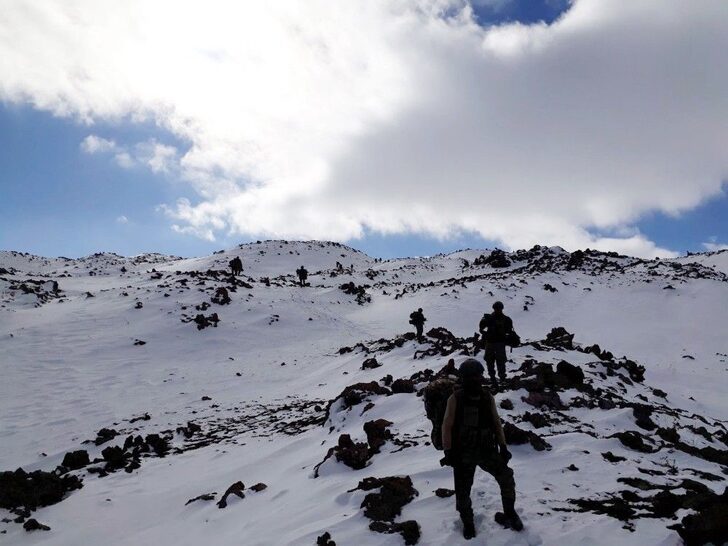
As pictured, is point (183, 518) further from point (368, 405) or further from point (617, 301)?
point (617, 301)

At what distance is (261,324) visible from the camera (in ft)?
103

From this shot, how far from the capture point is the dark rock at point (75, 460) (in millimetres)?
12391

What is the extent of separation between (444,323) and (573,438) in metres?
24.4

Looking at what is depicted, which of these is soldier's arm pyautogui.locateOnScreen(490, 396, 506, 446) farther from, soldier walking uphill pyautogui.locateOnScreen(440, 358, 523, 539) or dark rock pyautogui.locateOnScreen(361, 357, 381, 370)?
dark rock pyautogui.locateOnScreen(361, 357, 381, 370)

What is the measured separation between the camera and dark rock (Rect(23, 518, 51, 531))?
8.77m

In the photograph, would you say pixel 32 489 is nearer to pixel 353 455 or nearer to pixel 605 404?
pixel 353 455

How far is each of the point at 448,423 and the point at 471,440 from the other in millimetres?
365

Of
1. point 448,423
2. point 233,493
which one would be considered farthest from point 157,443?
point 448,423

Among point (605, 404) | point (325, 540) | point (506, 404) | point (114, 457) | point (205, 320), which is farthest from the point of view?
point (205, 320)

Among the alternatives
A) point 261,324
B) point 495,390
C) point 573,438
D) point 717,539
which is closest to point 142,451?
point 495,390

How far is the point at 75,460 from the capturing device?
41.0ft

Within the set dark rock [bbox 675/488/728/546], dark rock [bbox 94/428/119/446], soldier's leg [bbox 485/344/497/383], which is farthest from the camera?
dark rock [bbox 94/428/119/446]

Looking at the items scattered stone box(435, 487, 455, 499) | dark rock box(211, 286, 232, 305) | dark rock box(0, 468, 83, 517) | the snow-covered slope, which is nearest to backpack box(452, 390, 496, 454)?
the snow-covered slope

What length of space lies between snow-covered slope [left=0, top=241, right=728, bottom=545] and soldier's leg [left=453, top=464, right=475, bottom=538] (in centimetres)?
21
